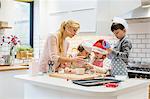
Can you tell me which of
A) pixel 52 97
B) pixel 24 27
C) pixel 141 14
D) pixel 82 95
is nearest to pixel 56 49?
pixel 52 97

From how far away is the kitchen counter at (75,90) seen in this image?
1.48 metres

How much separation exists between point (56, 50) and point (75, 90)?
0.79m

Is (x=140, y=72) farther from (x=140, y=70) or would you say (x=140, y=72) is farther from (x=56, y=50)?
(x=56, y=50)

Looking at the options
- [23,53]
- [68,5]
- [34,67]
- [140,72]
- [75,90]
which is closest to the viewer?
[75,90]

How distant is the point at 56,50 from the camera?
90.0 inches

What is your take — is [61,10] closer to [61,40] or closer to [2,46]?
[2,46]

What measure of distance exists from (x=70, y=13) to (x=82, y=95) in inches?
99.7

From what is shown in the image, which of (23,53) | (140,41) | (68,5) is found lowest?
(23,53)

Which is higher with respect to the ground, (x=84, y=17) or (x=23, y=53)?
(x=84, y=17)

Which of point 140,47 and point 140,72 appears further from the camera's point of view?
point 140,47

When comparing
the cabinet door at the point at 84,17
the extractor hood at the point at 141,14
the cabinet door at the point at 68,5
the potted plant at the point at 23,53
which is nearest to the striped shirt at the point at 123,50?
the extractor hood at the point at 141,14

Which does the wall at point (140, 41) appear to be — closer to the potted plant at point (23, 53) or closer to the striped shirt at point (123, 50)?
the striped shirt at point (123, 50)

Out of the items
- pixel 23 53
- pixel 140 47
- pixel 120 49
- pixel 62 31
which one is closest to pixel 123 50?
pixel 120 49

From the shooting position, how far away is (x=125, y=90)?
62.3 inches
